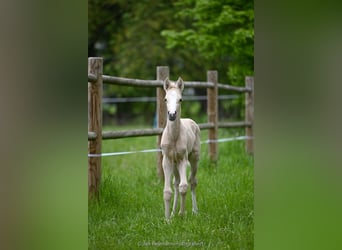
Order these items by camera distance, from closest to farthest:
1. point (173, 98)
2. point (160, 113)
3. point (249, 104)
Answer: point (173, 98) < point (160, 113) < point (249, 104)

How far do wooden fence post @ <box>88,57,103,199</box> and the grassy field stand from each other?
0.03 m

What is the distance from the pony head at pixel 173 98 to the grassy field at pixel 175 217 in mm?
236

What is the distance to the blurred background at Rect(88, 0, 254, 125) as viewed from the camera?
2.55 meters

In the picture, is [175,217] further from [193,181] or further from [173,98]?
[173,98]

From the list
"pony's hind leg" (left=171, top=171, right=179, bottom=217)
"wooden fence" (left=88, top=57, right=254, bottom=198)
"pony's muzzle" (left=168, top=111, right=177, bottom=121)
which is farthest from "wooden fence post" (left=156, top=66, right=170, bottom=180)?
"pony's muzzle" (left=168, top=111, right=177, bottom=121)

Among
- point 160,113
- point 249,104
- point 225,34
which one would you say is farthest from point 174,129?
point 249,104

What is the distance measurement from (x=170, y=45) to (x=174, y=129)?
1.72 metres

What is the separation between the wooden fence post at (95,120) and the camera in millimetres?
1764

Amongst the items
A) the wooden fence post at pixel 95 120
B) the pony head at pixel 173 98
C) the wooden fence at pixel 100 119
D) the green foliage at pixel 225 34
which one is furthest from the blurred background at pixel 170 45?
A: the wooden fence post at pixel 95 120

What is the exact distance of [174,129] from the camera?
5.74ft

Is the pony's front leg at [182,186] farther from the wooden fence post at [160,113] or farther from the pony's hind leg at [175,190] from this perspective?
the wooden fence post at [160,113]

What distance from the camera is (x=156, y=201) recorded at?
1.81 m
